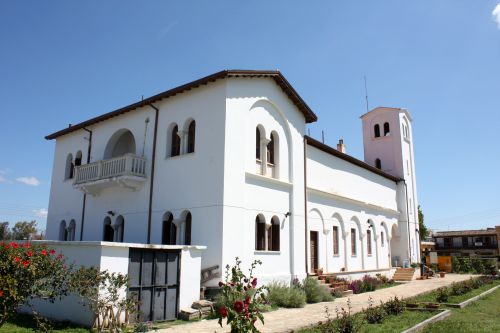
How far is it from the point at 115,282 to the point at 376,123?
98.1ft

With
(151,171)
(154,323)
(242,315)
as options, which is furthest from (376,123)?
(242,315)

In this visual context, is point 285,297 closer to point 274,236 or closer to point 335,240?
point 274,236

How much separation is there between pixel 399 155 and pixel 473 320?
23443 millimetres

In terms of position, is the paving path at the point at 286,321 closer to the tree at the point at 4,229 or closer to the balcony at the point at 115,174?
the balcony at the point at 115,174

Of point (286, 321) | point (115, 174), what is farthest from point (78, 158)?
point (286, 321)

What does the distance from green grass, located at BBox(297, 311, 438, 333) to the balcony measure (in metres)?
10.6

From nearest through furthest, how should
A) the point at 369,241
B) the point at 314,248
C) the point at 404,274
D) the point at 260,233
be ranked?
the point at 260,233 → the point at 314,248 → the point at 369,241 → the point at 404,274

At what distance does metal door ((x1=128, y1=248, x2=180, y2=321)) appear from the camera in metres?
11.4

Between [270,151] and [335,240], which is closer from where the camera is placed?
[270,151]

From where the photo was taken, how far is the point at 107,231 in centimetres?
1969

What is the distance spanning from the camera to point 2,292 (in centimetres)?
716

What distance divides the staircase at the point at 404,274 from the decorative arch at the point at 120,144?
19415 mm

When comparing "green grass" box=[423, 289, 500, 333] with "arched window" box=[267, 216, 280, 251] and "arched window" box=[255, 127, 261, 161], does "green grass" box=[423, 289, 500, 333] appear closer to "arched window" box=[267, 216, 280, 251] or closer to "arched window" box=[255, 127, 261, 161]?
"arched window" box=[267, 216, 280, 251]

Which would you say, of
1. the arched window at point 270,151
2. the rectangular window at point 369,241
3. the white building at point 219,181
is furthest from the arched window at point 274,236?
the rectangular window at point 369,241
